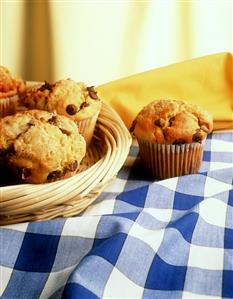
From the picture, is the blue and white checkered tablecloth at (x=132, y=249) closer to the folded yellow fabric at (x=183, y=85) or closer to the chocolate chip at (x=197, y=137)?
the chocolate chip at (x=197, y=137)

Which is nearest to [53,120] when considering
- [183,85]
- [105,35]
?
→ [183,85]

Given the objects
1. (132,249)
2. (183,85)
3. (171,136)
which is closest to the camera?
(132,249)

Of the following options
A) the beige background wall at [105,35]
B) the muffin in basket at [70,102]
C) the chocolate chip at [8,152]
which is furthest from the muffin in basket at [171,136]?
the beige background wall at [105,35]

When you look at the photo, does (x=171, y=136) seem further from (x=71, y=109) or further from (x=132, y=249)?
(x=132, y=249)

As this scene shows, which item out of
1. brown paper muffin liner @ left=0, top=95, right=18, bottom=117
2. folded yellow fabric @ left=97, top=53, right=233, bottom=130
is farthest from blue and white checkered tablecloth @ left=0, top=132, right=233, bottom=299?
folded yellow fabric @ left=97, top=53, right=233, bottom=130

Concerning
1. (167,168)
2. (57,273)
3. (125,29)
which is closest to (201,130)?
(167,168)

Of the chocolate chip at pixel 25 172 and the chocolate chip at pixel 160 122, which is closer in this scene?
the chocolate chip at pixel 25 172

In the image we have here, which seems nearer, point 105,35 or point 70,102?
point 70,102
